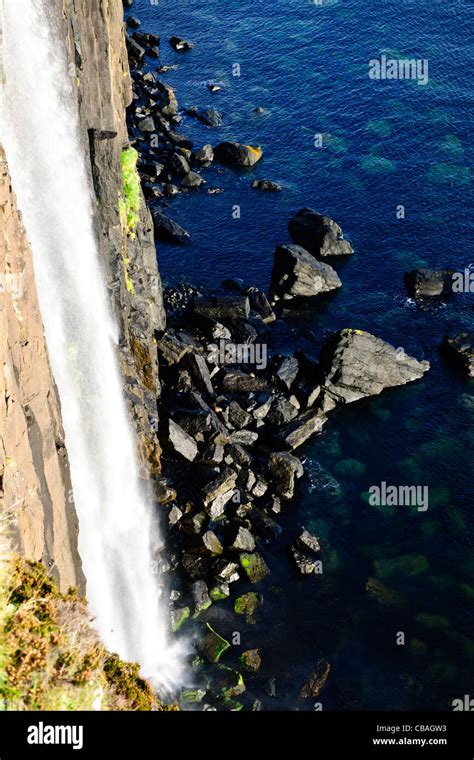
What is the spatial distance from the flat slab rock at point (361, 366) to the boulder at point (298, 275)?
26.1ft

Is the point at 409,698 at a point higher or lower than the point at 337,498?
lower

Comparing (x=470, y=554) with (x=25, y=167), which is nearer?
(x=25, y=167)

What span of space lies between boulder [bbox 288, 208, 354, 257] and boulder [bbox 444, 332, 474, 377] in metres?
14.8

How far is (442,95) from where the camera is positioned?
99250mm

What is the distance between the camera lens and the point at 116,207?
52812 mm

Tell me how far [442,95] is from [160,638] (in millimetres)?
75536

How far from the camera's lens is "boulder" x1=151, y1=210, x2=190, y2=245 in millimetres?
79188

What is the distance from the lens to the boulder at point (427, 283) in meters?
73.4

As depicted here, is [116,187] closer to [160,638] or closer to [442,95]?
[160,638]

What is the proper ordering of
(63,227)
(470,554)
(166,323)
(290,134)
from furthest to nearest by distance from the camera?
(290,134) < (166,323) < (470,554) < (63,227)

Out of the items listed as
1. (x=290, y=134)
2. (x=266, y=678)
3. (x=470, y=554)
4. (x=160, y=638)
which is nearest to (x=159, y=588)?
(x=160, y=638)

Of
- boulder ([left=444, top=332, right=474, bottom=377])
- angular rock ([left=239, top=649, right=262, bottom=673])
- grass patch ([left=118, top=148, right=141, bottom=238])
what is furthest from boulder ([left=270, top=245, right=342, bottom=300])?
angular rock ([left=239, top=649, right=262, bottom=673])

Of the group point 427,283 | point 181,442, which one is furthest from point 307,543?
point 427,283

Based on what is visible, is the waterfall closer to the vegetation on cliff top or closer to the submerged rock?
the submerged rock
